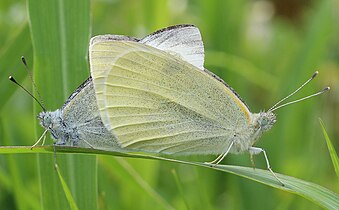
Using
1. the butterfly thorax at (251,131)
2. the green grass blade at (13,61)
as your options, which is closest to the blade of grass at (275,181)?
the butterfly thorax at (251,131)

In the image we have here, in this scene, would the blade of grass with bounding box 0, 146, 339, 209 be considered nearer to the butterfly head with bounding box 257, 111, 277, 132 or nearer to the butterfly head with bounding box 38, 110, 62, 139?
the butterfly head with bounding box 38, 110, 62, 139

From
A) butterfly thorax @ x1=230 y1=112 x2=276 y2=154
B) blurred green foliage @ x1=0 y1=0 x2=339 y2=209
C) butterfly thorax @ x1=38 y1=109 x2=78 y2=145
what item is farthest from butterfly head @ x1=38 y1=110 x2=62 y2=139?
butterfly thorax @ x1=230 y1=112 x2=276 y2=154

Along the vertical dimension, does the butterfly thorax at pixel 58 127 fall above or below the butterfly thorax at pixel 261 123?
above

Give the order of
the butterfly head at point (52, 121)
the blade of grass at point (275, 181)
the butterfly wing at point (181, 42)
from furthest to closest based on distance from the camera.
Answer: the butterfly wing at point (181, 42)
the butterfly head at point (52, 121)
the blade of grass at point (275, 181)

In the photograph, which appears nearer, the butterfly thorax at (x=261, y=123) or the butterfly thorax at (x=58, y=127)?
the butterfly thorax at (x=58, y=127)

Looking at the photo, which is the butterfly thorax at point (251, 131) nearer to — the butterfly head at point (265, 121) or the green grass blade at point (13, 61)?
the butterfly head at point (265, 121)

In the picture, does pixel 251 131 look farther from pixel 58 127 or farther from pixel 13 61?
pixel 13 61

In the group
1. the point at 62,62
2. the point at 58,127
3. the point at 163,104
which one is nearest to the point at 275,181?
the point at 163,104
